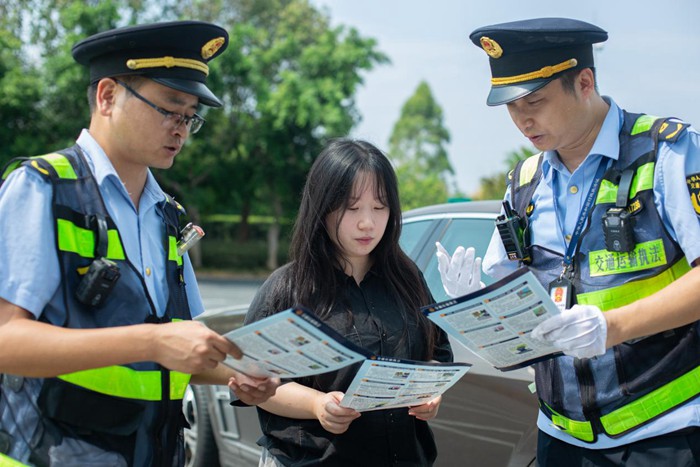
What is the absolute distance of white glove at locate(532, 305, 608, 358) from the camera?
1.91 metres

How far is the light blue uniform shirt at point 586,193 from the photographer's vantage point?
2031 millimetres

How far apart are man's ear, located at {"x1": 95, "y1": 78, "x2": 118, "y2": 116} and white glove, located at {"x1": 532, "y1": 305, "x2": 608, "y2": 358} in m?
1.24

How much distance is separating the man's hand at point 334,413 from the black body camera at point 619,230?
2.81ft

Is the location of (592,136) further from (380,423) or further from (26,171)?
(26,171)

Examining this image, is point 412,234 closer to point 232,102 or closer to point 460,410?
point 460,410

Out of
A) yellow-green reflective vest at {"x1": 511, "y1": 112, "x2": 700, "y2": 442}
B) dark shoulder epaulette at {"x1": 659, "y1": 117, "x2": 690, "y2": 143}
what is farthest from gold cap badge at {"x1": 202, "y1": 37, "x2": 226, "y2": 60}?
dark shoulder epaulette at {"x1": 659, "y1": 117, "x2": 690, "y2": 143}

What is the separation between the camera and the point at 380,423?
2412mm

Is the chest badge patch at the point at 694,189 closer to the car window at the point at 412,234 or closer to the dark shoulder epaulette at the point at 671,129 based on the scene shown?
the dark shoulder epaulette at the point at 671,129

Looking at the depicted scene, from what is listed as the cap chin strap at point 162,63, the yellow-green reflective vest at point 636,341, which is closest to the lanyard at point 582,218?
the yellow-green reflective vest at point 636,341

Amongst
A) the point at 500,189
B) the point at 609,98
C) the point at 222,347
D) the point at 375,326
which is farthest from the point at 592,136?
the point at 500,189

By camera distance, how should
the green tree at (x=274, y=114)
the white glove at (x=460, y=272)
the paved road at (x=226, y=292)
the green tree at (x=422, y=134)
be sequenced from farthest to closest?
the green tree at (x=422, y=134) < the green tree at (x=274, y=114) < the paved road at (x=226, y=292) < the white glove at (x=460, y=272)

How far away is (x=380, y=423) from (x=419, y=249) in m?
1.45

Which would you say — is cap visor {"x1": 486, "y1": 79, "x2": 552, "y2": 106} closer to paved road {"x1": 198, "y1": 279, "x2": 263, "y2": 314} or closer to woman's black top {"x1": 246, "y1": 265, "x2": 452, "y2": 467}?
woman's black top {"x1": 246, "y1": 265, "x2": 452, "y2": 467}

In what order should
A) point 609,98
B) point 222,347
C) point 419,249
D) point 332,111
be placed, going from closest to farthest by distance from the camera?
point 222,347
point 609,98
point 419,249
point 332,111
